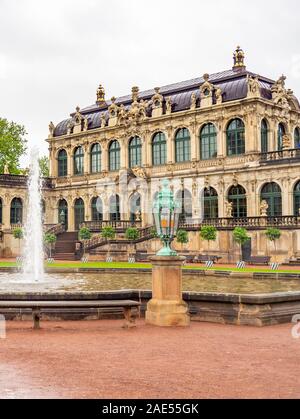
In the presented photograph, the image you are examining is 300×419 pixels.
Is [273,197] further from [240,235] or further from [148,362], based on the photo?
[148,362]

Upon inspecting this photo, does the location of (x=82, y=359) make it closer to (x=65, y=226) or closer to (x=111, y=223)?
(x=111, y=223)

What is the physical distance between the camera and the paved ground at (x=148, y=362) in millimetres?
7918

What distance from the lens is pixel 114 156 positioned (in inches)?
2344

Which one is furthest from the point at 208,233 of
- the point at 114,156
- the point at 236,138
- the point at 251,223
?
the point at 114,156

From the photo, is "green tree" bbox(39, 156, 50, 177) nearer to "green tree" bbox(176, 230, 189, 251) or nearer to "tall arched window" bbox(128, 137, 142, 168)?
"tall arched window" bbox(128, 137, 142, 168)

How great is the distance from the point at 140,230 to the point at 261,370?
39.3 m

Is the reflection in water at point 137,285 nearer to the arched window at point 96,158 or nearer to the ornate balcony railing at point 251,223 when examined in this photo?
the ornate balcony railing at point 251,223

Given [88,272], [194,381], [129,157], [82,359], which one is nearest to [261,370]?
[194,381]

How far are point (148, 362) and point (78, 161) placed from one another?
54.9m

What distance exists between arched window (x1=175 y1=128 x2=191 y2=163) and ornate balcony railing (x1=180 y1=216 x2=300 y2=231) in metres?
9.28

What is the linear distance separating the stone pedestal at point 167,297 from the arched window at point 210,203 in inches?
1443

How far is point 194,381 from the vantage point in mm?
8430

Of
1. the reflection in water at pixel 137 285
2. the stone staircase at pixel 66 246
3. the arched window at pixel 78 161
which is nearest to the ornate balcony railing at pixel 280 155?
the stone staircase at pixel 66 246

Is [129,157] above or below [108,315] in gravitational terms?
above
